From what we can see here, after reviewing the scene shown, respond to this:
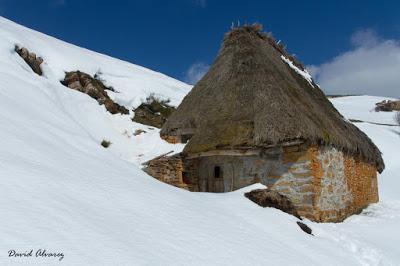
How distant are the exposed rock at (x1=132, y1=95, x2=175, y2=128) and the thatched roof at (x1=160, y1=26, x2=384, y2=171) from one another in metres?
5.00

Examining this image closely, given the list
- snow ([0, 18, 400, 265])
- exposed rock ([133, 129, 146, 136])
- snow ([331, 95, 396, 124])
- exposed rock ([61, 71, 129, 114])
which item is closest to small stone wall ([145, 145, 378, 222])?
snow ([0, 18, 400, 265])

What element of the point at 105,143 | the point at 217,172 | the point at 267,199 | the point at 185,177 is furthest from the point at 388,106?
the point at 267,199

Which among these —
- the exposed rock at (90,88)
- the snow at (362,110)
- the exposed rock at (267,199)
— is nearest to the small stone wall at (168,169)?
the exposed rock at (267,199)

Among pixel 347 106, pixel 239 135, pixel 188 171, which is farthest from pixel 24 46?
pixel 347 106

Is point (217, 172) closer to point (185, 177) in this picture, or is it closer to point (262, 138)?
point (185, 177)

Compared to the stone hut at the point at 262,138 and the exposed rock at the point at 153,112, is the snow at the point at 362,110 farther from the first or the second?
the stone hut at the point at 262,138

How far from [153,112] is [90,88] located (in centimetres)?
310

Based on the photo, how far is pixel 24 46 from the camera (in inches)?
664

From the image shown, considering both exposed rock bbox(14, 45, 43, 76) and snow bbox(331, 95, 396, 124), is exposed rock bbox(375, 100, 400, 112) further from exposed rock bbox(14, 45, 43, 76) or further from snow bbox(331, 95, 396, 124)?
exposed rock bbox(14, 45, 43, 76)

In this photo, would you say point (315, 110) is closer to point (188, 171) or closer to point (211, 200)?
point (188, 171)

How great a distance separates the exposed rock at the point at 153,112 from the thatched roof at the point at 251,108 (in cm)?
500

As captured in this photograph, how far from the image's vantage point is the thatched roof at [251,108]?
945 cm

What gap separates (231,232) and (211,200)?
1.41m

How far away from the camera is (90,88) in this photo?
1745 cm
